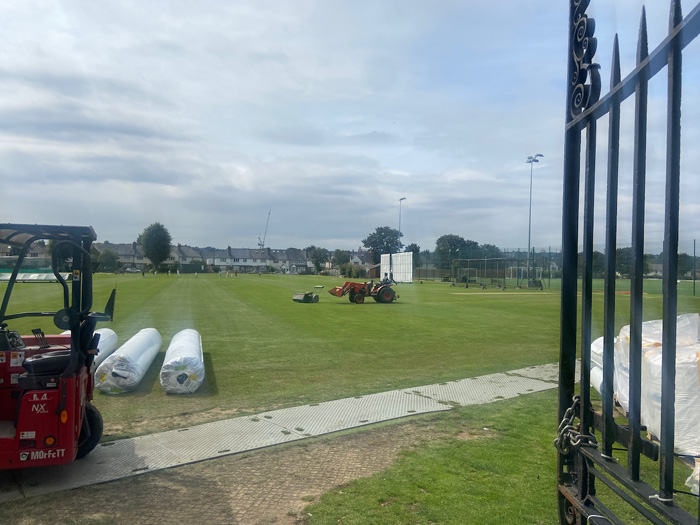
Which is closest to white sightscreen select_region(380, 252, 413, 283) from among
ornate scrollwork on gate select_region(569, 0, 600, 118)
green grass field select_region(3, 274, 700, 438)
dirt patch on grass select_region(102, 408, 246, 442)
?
Answer: green grass field select_region(3, 274, 700, 438)

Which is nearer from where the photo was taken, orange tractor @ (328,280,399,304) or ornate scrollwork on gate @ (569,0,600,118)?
ornate scrollwork on gate @ (569,0,600,118)

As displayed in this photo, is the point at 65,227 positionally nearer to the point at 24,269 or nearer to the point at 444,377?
the point at 24,269

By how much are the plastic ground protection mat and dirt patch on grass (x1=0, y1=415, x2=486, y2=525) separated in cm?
23

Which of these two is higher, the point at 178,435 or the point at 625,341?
the point at 625,341

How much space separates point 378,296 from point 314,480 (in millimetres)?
23253

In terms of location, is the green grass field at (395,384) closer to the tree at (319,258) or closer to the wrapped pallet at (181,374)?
the wrapped pallet at (181,374)

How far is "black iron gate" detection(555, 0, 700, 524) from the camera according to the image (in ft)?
6.31

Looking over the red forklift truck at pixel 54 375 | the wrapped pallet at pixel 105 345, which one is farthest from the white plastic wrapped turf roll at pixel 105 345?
the red forklift truck at pixel 54 375

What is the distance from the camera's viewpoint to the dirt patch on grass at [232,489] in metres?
4.29

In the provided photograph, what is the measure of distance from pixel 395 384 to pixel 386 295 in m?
19.4

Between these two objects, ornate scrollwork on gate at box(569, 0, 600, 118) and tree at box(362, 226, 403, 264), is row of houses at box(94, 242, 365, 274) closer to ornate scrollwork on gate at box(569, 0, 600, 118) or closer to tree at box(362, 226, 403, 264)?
tree at box(362, 226, 403, 264)

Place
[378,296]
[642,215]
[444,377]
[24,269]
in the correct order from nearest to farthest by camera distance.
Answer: [642,215], [24,269], [444,377], [378,296]

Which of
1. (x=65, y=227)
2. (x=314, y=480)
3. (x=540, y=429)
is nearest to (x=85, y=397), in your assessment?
(x=65, y=227)

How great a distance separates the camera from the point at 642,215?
→ 85.5 inches
